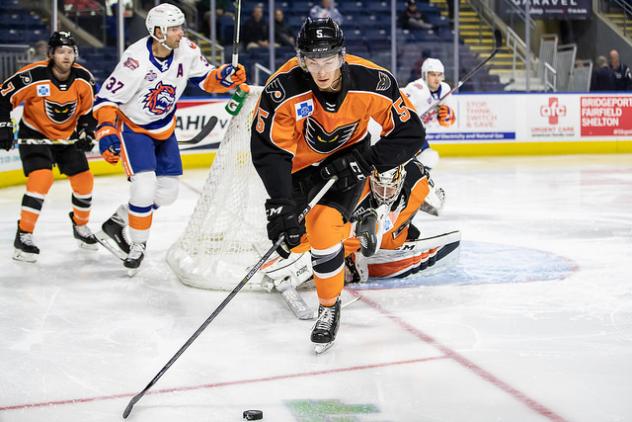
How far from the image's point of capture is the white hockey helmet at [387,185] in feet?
11.2

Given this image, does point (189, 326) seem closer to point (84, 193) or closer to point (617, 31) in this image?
point (84, 193)

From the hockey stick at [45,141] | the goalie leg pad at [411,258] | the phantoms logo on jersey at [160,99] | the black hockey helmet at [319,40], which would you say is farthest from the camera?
the hockey stick at [45,141]

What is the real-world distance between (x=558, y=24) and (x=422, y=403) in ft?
37.7

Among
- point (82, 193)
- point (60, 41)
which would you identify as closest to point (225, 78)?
point (60, 41)

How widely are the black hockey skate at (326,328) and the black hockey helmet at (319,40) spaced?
2.68 feet

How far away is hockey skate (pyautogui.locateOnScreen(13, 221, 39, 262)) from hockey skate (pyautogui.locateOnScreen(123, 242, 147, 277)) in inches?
22.7

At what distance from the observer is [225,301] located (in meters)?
2.60

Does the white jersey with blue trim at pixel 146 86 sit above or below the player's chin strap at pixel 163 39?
below

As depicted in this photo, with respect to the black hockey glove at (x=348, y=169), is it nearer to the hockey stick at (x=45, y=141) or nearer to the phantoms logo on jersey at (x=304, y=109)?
the phantoms logo on jersey at (x=304, y=109)

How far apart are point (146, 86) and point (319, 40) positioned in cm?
172

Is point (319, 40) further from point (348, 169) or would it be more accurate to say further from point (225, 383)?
point (225, 383)

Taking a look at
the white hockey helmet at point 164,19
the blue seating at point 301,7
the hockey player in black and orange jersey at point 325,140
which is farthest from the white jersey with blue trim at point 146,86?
the blue seating at point 301,7

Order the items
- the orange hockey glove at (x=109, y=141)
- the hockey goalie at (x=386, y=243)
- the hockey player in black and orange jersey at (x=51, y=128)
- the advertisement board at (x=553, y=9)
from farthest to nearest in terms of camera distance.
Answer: the advertisement board at (x=553, y=9)
the hockey player in black and orange jersey at (x=51, y=128)
the orange hockey glove at (x=109, y=141)
the hockey goalie at (x=386, y=243)

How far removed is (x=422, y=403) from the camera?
2.28m
